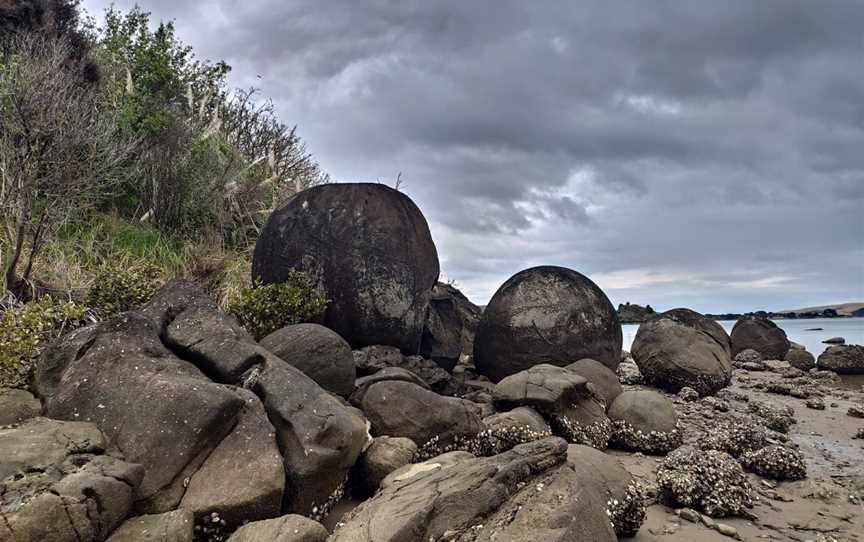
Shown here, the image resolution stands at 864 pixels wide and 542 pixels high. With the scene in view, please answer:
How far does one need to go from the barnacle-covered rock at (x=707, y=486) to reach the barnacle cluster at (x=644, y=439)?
1.61 m

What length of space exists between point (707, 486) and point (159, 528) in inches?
179

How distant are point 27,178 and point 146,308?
4.54 m

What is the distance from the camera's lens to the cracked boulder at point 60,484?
3.75 metres

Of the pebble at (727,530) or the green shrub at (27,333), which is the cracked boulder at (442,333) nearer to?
the green shrub at (27,333)

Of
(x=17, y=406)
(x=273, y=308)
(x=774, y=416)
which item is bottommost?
(x=774, y=416)

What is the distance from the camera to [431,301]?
11.4m

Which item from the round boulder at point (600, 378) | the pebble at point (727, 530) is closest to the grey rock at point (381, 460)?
the pebble at point (727, 530)

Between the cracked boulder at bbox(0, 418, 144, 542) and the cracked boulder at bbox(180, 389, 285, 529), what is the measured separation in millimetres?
482

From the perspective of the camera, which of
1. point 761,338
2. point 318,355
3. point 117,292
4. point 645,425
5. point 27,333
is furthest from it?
point 761,338

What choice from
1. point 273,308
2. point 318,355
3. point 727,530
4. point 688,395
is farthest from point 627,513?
point 688,395

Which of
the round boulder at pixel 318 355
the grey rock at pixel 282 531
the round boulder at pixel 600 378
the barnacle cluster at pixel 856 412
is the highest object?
the round boulder at pixel 318 355

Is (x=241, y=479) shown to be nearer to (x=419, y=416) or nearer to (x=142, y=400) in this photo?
(x=142, y=400)

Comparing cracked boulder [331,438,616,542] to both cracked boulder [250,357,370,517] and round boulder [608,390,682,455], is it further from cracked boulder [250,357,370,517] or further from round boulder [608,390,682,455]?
round boulder [608,390,682,455]

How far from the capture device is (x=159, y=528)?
13.5 ft
